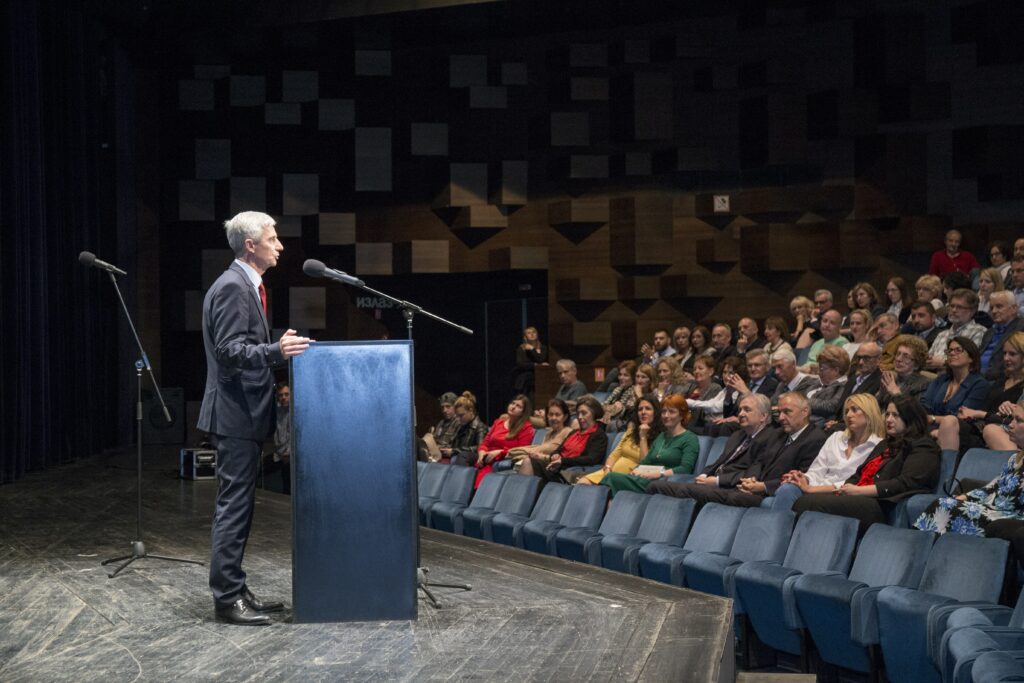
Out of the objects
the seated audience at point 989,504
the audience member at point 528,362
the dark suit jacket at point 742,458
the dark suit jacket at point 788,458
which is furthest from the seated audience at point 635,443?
the audience member at point 528,362

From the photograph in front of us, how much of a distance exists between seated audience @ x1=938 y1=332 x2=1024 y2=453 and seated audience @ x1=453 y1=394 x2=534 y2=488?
8.53 ft

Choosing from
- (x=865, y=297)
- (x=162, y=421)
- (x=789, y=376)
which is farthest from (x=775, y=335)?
(x=162, y=421)

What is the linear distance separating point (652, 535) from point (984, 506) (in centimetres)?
129

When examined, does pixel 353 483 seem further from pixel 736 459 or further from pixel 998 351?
pixel 998 351

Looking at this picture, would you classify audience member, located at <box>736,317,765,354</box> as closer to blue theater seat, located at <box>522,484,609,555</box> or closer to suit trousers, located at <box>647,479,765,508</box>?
suit trousers, located at <box>647,479,765,508</box>

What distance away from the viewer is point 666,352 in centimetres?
798

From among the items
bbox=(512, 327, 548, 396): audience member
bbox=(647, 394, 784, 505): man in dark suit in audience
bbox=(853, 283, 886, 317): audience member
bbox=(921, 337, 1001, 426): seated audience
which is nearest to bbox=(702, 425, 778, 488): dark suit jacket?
bbox=(647, 394, 784, 505): man in dark suit in audience

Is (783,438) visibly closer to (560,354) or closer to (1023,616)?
(1023,616)

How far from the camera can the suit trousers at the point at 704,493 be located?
179 inches

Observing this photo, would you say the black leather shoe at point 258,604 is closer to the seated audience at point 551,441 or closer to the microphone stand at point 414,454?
the microphone stand at point 414,454

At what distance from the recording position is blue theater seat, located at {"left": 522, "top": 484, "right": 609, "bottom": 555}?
4762 millimetres

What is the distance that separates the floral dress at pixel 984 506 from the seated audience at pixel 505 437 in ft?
10.0

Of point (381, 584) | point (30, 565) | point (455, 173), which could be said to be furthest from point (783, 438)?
point (455, 173)

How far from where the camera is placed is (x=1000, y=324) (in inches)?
203
